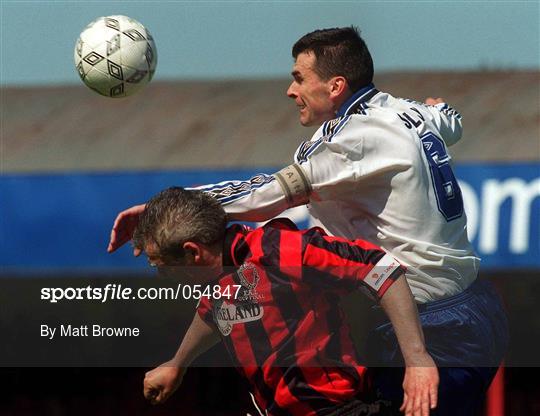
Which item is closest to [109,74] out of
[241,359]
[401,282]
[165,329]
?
[241,359]

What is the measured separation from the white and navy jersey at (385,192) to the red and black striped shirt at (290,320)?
133mm

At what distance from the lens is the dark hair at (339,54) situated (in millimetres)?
4109

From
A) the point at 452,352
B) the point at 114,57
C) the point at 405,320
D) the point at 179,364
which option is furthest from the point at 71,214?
the point at 405,320

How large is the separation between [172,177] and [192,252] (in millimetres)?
4677

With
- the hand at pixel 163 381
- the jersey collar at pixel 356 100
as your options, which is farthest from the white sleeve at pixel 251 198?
the hand at pixel 163 381

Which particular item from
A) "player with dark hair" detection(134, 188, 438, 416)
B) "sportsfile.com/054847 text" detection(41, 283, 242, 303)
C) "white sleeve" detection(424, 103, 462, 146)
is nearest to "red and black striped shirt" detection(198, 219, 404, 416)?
"player with dark hair" detection(134, 188, 438, 416)

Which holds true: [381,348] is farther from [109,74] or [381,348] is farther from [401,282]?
[109,74]

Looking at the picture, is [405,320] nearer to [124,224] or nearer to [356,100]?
[356,100]

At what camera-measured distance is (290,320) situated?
12.6ft

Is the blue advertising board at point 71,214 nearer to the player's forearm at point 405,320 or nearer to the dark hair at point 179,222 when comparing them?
the dark hair at point 179,222

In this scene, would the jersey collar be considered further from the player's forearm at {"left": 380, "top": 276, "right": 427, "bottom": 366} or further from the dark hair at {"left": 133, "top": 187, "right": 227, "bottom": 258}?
the player's forearm at {"left": 380, "top": 276, "right": 427, "bottom": 366}

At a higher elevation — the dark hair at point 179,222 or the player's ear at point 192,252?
the dark hair at point 179,222

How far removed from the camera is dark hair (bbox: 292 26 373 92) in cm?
411

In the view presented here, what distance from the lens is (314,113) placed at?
13.5 feet
